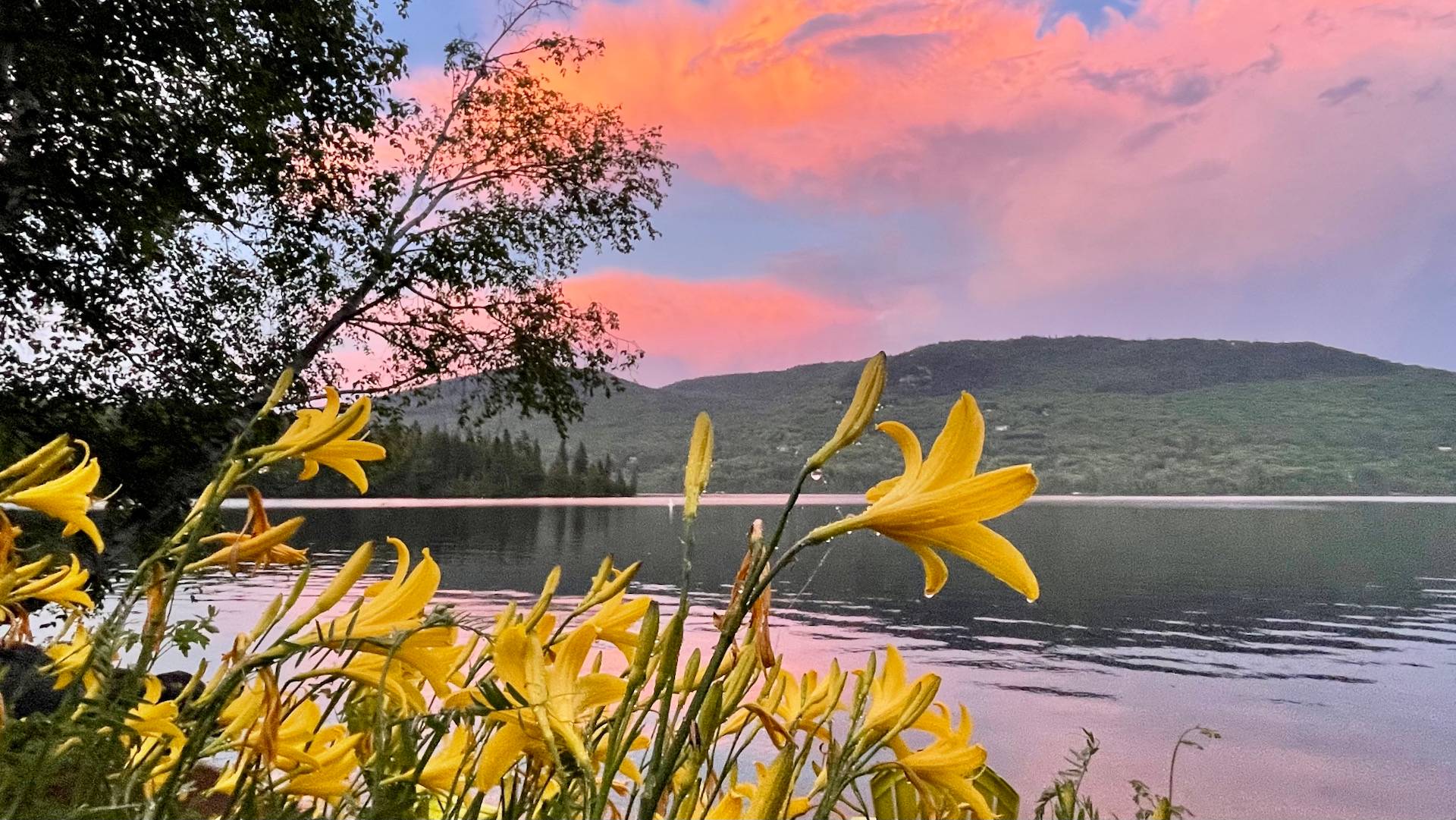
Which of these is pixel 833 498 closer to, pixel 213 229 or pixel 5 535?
pixel 213 229

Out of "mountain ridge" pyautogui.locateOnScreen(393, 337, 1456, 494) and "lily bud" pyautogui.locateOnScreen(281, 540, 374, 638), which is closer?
"lily bud" pyautogui.locateOnScreen(281, 540, 374, 638)

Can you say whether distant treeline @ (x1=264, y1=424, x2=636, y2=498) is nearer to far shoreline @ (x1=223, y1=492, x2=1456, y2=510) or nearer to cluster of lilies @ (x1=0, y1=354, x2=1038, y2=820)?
far shoreline @ (x1=223, y1=492, x2=1456, y2=510)

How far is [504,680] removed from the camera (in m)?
0.70

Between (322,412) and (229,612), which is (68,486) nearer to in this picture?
(322,412)

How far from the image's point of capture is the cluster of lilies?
1.91 feet

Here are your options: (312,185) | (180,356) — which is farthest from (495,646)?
(312,185)

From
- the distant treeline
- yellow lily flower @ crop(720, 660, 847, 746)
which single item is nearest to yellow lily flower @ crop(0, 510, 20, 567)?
yellow lily flower @ crop(720, 660, 847, 746)

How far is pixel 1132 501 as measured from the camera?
5684 inches

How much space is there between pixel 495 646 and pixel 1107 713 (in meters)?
22.7

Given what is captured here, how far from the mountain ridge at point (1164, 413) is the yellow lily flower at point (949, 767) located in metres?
94.7

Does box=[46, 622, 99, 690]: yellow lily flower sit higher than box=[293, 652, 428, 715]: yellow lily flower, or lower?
lower

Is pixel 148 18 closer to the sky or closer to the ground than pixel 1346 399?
closer to the ground

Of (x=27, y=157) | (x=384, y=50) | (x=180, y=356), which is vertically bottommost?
(x=180, y=356)

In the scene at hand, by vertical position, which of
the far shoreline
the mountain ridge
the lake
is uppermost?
the mountain ridge
